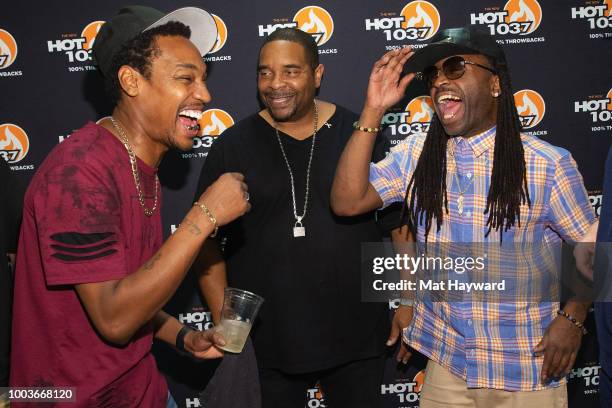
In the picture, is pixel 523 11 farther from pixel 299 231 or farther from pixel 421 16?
pixel 299 231

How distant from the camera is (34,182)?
1.33m

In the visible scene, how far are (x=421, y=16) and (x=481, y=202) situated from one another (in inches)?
48.9

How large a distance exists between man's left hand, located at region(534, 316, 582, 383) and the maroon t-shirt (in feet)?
4.27

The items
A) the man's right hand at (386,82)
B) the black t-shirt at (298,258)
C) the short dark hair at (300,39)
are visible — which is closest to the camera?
the man's right hand at (386,82)

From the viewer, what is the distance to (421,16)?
282cm

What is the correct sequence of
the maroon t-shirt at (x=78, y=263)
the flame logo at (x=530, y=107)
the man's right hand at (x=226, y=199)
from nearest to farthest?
the maroon t-shirt at (x=78, y=263)
the man's right hand at (x=226, y=199)
the flame logo at (x=530, y=107)

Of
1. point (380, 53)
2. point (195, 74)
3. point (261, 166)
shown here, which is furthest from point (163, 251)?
point (380, 53)

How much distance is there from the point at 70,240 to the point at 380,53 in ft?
6.53

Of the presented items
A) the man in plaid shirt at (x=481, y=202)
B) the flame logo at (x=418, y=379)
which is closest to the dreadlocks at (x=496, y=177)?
the man in plaid shirt at (x=481, y=202)

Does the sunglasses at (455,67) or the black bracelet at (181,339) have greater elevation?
the sunglasses at (455,67)

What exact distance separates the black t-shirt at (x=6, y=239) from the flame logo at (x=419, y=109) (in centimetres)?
184

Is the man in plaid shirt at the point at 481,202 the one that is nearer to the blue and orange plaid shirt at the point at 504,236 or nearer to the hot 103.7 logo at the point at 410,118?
the blue and orange plaid shirt at the point at 504,236

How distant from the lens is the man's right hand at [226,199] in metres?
1.47

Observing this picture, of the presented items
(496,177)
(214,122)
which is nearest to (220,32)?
(214,122)
